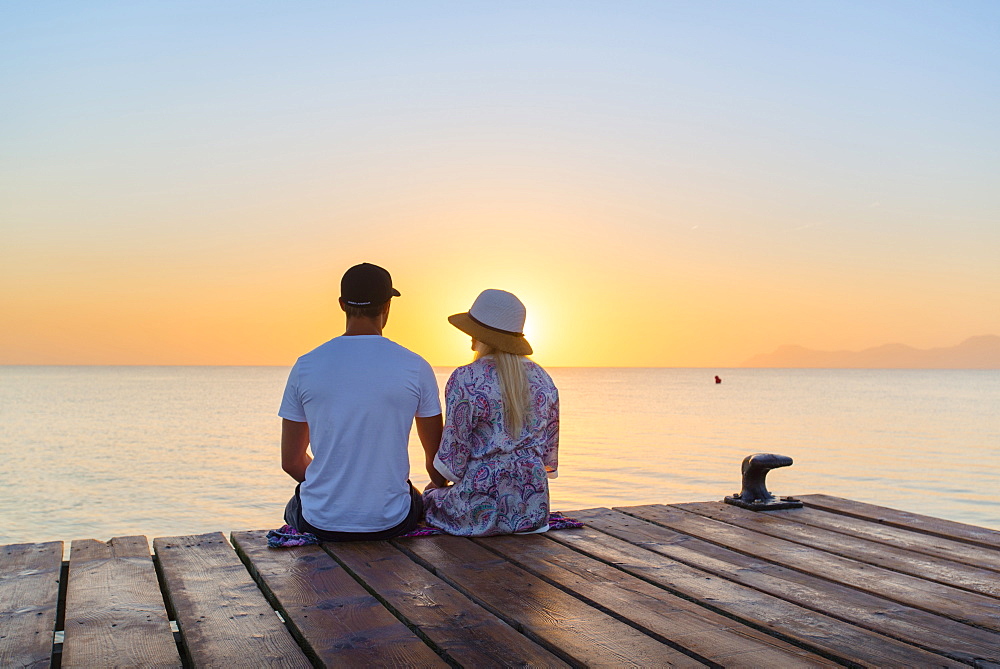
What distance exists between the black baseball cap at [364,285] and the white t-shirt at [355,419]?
180mm

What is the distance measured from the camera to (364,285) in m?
3.82

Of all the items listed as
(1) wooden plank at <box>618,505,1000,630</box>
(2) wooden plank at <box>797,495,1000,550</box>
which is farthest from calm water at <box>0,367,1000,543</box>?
(1) wooden plank at <box>618,505,1000,630</box>

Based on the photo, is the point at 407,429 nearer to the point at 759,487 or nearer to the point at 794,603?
the point at 794,603

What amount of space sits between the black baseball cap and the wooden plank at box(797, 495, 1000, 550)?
328 cm

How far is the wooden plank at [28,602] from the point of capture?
248 centimetres

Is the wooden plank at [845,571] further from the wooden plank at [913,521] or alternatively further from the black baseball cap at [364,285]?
the black baseball cap at [364,285]

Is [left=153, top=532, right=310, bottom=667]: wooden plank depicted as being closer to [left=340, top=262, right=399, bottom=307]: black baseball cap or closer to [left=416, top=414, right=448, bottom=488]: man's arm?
[left=416, top=414, right=448, bottom=488]: man's arm

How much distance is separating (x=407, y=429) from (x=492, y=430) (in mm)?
489

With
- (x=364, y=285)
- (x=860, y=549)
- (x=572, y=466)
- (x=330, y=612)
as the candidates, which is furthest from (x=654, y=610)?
(x=572, y=466)

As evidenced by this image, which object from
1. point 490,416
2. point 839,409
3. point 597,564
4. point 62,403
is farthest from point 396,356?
point 62,403

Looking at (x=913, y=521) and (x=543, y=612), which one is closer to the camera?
(x=543, y=612)

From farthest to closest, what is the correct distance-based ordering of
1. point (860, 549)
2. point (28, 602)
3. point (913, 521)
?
point (913, 521) → point (860, 549) → point (28, 602)

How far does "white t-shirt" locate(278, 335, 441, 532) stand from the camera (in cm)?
376

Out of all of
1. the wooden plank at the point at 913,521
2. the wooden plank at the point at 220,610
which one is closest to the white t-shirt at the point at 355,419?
the wooden plank at the point at 220,610
